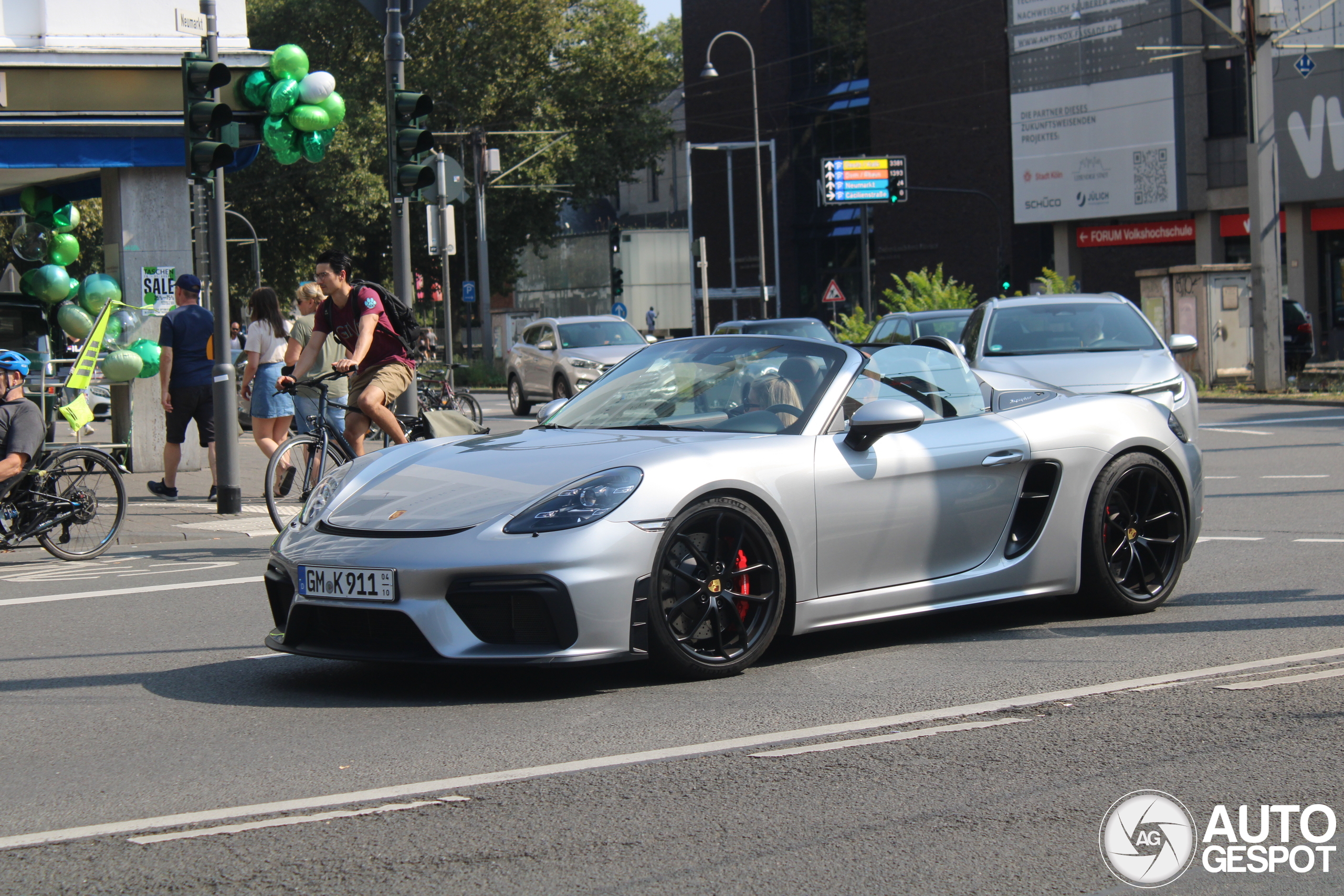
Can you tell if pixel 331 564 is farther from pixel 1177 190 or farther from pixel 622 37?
pixel 622 37

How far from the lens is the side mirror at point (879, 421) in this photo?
6.04 m

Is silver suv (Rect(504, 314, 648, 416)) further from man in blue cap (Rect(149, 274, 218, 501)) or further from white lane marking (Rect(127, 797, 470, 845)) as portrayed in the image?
white lane marking (Rect(127, 797, 470, 845))

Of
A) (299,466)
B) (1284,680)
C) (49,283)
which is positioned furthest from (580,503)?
(49,283)

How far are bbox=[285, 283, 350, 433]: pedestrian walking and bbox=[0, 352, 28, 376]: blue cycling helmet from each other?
177 centimetres

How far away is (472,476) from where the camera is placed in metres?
5.81

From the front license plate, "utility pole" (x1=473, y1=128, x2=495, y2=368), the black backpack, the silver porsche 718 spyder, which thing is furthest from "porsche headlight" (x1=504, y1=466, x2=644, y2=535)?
"utility pole" (x1=473, y1=128, x2=495, y2=368)

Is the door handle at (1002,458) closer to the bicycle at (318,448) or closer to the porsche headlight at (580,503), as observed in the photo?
the porsche headlight at (580,503)

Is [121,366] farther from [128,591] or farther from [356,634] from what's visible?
[356,634]

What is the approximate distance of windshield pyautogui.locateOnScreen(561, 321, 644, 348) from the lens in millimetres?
27859

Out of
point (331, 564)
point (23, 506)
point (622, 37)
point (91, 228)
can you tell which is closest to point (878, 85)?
point (622, 37)

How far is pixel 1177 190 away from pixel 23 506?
39408mm

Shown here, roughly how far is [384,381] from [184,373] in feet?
12.9

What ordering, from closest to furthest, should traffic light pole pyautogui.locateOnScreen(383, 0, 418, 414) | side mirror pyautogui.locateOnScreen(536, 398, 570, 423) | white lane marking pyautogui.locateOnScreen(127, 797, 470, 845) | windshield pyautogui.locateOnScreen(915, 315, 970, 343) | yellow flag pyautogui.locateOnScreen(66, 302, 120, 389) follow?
white lane marking pyautogui.locateOnScreen(127, 797, 470, 845) → side mirror pyautogui.locateOnScreen(536, 398, 570, 423) → traffic light pole pyautogui.locateOnScreen(383, 0, 418, 414) → yellow flag pyautogui.locateOnScreen(66, 302, 120, 389) → windshield pyautogui.locateOnScreen(915, 315, 970, 343)

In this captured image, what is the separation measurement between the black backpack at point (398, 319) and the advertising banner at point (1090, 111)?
37.6 m
